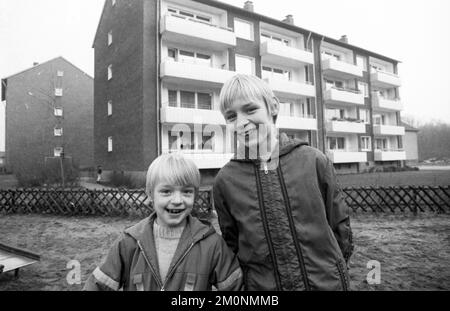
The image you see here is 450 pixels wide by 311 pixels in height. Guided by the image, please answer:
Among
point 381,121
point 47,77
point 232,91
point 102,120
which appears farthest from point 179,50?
point 381,121

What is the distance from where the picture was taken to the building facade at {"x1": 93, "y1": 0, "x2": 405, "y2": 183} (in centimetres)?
1592

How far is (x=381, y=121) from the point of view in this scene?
30.3 metres

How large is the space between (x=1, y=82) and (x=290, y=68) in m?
27.0

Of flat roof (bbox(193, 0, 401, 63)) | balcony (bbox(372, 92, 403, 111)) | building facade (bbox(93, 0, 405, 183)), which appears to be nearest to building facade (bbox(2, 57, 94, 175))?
building facade (bbox(93, 0, 405, 183))

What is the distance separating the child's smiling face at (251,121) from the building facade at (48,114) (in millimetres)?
23704

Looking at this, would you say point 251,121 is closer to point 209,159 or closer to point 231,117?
point 231,117

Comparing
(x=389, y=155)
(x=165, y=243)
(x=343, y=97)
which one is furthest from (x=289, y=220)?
(x=389, y=155)

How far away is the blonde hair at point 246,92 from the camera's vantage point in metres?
1.62

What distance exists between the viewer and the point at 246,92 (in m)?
1.62

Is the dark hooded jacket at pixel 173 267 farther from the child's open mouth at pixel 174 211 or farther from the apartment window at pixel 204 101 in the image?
the apartment window at pixel 204 101

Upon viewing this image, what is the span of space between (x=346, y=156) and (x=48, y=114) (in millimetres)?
28276

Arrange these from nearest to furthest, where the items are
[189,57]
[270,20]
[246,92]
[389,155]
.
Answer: [246,92]
[189,57]
[270,20]
[389,155]

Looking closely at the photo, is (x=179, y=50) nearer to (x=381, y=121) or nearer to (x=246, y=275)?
(x=246, y=275)

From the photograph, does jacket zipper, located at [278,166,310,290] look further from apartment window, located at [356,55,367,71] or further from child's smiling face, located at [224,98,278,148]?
apartment window, located at [356,55,367,71]
